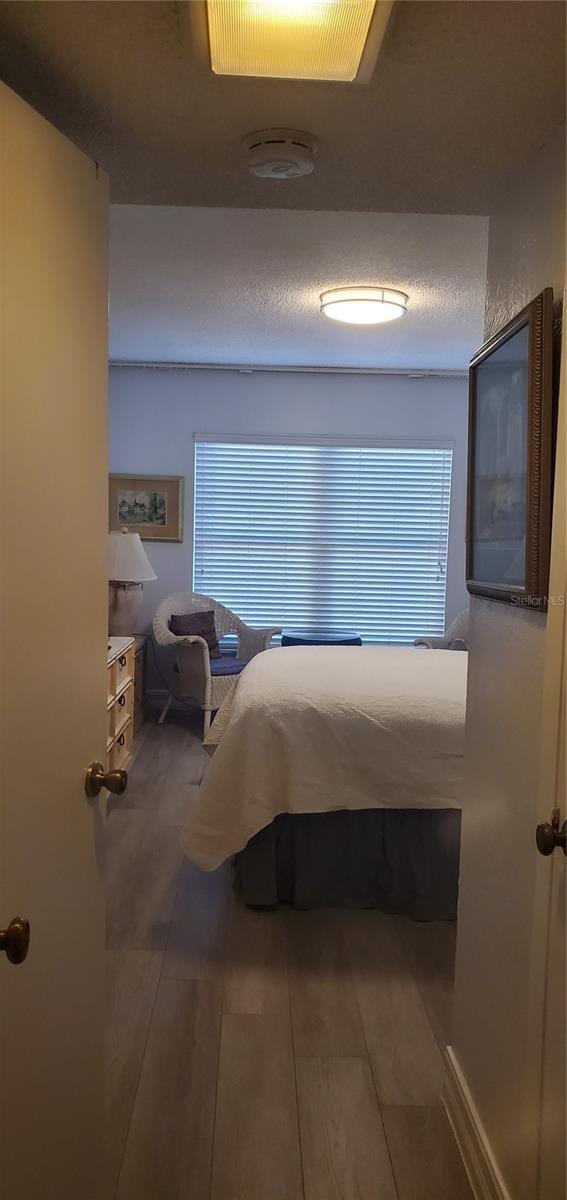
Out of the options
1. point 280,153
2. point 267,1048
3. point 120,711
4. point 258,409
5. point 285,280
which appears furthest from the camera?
point 258,409

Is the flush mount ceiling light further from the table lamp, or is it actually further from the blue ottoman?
the blue ottoman

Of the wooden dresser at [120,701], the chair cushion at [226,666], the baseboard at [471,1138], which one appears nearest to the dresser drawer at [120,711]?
the wooden dresser at [120,701]

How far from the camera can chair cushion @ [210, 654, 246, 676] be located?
18.6 ft

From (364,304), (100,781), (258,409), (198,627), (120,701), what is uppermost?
(364,304)

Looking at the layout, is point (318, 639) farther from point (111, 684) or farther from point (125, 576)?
point (111, 684)

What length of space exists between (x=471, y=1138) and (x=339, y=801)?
1.26 metres

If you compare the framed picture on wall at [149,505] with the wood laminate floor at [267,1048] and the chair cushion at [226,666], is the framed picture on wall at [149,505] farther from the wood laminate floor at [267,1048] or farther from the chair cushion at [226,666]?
the wood laminate floor at [267,1048]

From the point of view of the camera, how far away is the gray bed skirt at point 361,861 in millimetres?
3150

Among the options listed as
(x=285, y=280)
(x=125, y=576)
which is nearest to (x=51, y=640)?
(x=285, y=280)

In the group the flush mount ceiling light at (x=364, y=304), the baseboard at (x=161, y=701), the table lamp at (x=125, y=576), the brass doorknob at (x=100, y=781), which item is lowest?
the baseboard at (x=161, y=701)

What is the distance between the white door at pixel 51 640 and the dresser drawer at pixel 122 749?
272cm

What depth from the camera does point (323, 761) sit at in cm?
311

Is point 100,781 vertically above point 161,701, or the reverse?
point 100,781

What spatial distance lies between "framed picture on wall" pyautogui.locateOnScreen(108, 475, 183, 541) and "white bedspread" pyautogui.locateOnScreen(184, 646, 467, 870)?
10.7 feet
